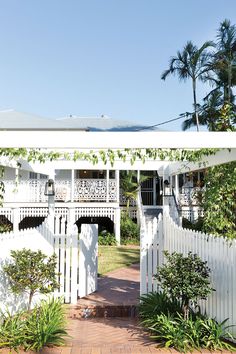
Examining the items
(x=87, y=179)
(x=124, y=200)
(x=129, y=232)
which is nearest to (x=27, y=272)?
(x=129, y=232)

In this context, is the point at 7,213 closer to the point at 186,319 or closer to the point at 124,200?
the point at 124,200

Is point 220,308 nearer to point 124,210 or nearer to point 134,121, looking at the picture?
point 124,210

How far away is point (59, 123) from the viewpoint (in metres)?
23.8

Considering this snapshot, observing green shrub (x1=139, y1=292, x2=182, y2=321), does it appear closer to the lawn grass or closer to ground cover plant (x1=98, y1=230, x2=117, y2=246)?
the lawn grass

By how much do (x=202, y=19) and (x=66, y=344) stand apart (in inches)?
529

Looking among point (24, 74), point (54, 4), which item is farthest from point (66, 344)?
point (24, 74)

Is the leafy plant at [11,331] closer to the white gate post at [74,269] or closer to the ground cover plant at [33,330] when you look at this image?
the ground cover plant at [33,330]

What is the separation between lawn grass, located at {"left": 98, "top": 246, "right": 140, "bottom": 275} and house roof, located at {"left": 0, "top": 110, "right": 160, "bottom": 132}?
28.9 feet

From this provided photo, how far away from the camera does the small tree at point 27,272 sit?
5852mm

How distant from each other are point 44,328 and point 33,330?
18cm

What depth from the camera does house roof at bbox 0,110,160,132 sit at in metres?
22.5

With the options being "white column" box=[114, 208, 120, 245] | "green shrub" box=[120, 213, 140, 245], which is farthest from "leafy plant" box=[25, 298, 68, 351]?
"green shrub" box=[120, 213, 140, 245]

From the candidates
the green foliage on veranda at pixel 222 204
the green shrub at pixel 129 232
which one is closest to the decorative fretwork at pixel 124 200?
the green shrub at pixel 129 232

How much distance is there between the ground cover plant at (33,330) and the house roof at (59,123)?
17203mm
